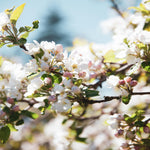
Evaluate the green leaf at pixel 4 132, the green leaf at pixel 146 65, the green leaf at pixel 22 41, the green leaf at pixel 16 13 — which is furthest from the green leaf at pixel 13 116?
the green leaf at pixel 146 65

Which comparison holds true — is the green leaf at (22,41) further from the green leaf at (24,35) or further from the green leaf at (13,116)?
the green leaf at (13,116)

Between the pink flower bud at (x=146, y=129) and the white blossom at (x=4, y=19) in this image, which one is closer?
the white blossom at (x=4, y=19)

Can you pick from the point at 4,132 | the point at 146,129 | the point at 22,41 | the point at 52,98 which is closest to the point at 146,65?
the point at 146,129

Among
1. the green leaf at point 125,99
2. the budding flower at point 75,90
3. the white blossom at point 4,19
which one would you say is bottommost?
the green leaf at point 125,99

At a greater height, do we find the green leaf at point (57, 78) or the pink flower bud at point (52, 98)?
the green leaf at point (57, 78)

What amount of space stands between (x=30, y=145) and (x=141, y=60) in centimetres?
353

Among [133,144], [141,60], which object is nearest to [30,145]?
[133,144]

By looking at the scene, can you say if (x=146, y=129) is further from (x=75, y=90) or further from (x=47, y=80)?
(x=47, y=80)

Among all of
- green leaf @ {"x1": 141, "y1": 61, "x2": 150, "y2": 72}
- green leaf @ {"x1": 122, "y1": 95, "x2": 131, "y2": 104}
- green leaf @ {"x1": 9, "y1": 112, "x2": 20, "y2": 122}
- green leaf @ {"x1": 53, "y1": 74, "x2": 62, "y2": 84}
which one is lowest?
green leaf @ {"x1": 9, "y1": 112, "x2": 20, "y2": 122}

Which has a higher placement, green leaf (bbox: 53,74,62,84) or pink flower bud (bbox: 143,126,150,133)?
green leaf (bbox: 53,74,62,84)

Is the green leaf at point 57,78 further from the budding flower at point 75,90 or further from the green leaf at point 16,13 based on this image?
the green leaf at point 16,13

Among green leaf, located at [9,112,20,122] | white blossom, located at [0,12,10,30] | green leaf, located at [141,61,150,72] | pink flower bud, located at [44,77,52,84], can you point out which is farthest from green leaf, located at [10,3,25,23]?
green leaf, located at [141,61,150,72]

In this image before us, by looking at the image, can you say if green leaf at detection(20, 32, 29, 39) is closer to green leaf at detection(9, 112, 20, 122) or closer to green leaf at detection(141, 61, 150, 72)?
green leaf at detection(9, 112, 20, 122)

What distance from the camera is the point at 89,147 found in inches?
129
